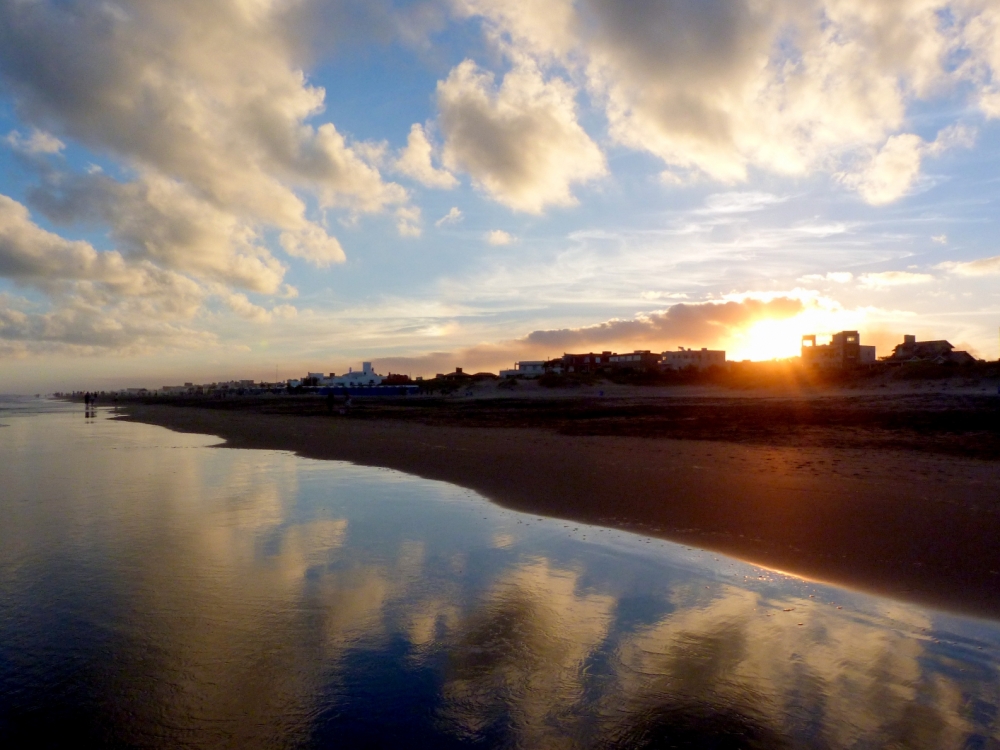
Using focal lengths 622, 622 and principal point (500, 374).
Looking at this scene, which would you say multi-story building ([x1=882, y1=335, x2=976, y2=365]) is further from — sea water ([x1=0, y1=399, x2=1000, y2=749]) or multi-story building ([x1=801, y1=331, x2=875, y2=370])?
sea water ([x1=0, y1=399, x2=1000, y2=749])

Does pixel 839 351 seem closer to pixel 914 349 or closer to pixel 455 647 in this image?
pixel 914 349

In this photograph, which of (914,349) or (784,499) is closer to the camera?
(784,499)

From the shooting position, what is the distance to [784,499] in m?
11.5

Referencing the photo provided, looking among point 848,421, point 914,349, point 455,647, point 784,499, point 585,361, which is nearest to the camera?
point 455,647

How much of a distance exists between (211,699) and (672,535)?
7196mm

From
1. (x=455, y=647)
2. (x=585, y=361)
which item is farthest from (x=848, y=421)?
(x=585, y=361)

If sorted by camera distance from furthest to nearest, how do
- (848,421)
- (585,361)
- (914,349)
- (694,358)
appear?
(585,361), (694,358), (914,349), (848,421)

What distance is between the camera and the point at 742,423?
975 inches

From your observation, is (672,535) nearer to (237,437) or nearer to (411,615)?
(411,615)

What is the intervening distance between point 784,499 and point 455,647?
7999 mm

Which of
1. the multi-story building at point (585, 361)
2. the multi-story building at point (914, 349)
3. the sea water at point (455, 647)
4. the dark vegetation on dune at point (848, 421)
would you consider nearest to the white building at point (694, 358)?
the multi-story building at point (585, 361)

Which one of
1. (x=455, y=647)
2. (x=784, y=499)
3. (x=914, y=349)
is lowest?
(x=455, y=647)

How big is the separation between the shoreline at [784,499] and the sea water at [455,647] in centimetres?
72

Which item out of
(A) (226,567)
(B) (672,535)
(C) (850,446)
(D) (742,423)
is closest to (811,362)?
(D) (742,423)
